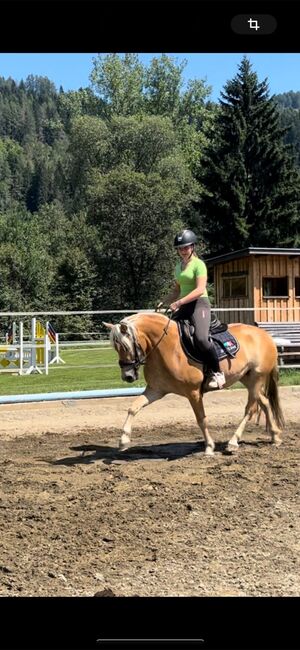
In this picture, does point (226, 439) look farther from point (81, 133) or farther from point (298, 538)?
point (81, 133)

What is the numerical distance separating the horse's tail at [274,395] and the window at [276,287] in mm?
11784

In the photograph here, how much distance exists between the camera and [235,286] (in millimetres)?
19484

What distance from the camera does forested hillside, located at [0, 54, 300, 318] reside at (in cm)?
2772

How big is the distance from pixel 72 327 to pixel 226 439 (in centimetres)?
2093

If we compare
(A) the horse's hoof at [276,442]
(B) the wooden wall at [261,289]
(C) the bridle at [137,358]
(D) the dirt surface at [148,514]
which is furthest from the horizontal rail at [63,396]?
(B) the wooden wall at [261,289]

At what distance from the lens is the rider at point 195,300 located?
19.1ft

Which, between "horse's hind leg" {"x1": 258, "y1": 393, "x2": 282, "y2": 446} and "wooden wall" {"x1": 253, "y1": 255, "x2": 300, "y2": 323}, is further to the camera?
"wooden wall" {"x1": 253, "y1": 255, "x2": 300, "y2": 323}

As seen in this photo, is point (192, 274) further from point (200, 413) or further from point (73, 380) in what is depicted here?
point (73, 380)

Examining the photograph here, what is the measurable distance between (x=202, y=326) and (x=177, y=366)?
433 mm
